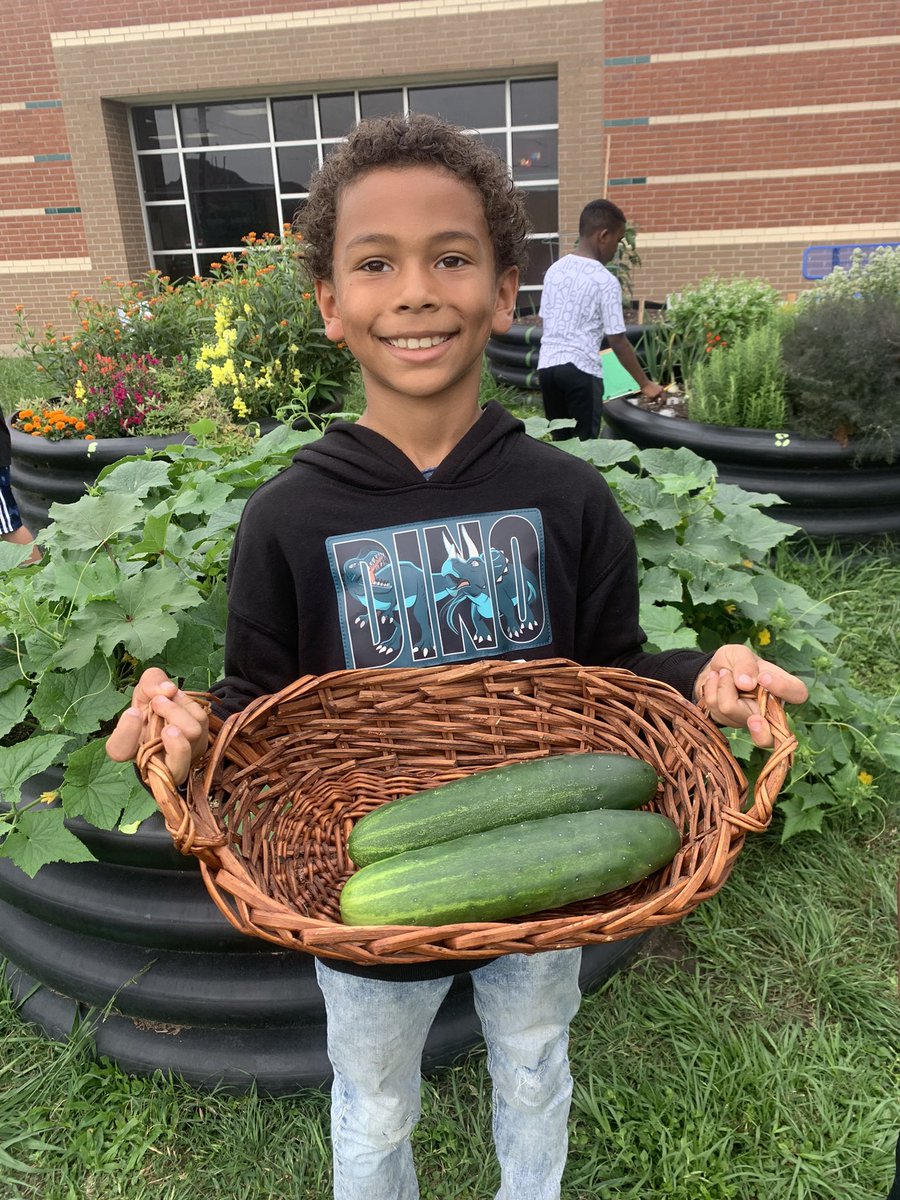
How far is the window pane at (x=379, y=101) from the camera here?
13188 mm

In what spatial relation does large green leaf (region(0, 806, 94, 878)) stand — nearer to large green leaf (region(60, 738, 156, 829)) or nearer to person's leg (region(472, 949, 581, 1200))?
large green leaf (region(60, 738, 156, 829))

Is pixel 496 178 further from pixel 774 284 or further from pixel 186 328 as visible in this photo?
pixel 774 284

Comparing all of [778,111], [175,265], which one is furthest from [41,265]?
[778,111]

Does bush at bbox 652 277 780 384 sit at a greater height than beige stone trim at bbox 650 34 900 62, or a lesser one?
lesser

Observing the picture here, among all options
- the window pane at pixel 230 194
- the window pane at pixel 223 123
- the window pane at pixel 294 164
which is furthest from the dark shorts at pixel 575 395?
the window pane at pixel 223 123

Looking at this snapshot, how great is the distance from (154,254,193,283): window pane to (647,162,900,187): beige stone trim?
808cm

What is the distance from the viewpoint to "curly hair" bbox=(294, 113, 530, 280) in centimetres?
145

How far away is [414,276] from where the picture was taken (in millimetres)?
1399

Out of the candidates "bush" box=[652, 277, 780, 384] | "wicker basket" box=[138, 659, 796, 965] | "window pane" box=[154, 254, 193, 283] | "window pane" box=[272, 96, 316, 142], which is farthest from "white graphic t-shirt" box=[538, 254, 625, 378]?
"window pane" box=[154, 254, 193, 283]

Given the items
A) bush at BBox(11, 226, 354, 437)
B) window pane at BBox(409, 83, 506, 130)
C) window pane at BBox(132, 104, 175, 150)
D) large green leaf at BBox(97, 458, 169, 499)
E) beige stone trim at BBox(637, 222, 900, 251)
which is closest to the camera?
large green leaf at BBox(97, 458, 169, 499)

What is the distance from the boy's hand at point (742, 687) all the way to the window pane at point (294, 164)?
14325 mm

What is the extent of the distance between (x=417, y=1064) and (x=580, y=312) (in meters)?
5.25

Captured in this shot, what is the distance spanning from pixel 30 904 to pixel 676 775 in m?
1.71

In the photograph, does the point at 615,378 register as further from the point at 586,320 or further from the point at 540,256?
the point at 540,256
